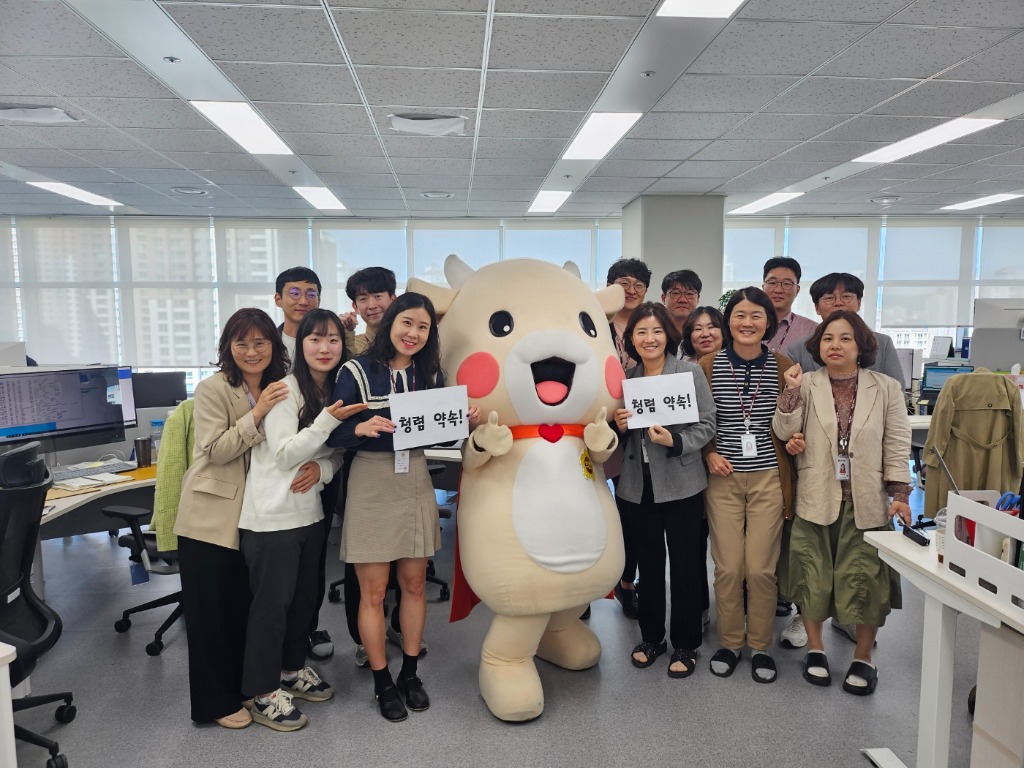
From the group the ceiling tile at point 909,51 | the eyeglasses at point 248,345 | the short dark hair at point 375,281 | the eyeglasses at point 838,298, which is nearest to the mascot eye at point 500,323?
the short dark hair at point 375,281

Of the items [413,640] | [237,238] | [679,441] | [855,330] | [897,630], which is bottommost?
[897,630]

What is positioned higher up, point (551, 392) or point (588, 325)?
point (588, 325)

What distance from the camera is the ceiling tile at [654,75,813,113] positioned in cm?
367

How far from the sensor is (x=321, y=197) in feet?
22.7

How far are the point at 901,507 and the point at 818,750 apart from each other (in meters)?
0.88

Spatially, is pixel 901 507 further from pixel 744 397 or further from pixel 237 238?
pixel 237 238

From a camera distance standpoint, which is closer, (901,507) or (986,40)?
(901,507)

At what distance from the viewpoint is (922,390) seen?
17.7 ft

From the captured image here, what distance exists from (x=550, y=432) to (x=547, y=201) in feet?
18.0

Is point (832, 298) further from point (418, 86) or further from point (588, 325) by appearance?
point (418, 86)

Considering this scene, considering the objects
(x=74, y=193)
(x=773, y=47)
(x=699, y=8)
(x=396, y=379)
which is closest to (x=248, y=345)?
(x=396, y=379)

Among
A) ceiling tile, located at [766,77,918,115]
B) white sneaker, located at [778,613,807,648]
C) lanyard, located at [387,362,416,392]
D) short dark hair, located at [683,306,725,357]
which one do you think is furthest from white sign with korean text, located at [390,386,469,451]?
ceiling tile, located at [766,77,918,115]

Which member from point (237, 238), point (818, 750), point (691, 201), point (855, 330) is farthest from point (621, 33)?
Answer: point (237, 238)

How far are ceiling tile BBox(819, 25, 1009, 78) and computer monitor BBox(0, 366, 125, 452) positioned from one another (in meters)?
4.35
